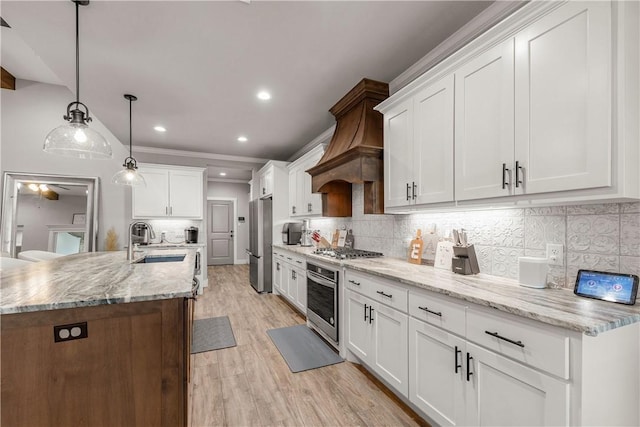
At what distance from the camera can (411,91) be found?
224 centimetres

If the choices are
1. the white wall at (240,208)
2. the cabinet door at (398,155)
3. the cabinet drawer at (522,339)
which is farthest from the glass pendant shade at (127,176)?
the white wall at (240,208)

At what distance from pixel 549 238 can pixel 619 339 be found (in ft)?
2.09

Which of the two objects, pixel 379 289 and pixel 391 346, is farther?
pixel 379 289

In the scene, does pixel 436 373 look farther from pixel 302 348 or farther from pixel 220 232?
pixel 220 232

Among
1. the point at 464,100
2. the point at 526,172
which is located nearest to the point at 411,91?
the point at 464,100

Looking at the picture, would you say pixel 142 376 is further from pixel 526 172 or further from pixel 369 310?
pixel 526 172

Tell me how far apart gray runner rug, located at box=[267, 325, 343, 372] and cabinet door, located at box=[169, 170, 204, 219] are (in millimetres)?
3218

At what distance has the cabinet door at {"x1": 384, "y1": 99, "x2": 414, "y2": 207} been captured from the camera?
2.29 m

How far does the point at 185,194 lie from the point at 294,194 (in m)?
2.27

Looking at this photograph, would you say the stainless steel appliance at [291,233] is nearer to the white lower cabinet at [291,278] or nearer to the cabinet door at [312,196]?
the white lower cabinet at [291,278]

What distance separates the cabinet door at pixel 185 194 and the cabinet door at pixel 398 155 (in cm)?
419

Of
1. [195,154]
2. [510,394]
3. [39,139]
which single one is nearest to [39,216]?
[39,139]

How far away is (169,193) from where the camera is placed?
5312 millimetres

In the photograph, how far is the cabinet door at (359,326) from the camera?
2289 millimetres
